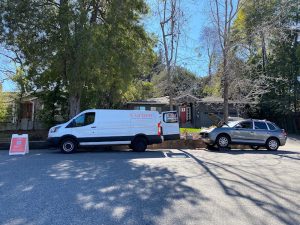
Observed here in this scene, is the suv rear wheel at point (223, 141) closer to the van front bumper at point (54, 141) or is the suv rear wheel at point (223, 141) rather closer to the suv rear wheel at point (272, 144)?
the suv rear wheel at point (272, 144)

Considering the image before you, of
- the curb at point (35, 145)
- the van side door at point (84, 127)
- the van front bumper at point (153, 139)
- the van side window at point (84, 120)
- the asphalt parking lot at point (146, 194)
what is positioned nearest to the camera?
the asphalt parking lot at point (146, 194)

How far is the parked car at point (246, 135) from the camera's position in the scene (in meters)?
18.1

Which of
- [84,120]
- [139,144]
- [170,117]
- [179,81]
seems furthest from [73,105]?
[179,81]

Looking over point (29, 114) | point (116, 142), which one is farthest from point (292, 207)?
point (29, 114)

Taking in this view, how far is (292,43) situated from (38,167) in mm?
33801

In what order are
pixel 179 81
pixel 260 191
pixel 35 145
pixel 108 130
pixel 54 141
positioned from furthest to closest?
1. pixel 179 81
2. pixel 35 145
3. pixel 108 130
4. pixel 54 141
5. pixel 260 191

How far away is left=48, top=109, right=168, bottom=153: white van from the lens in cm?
1551

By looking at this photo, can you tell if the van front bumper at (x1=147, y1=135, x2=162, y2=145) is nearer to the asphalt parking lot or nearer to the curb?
the asphalt parking lot

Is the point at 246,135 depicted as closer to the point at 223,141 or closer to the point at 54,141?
the point at 223,141

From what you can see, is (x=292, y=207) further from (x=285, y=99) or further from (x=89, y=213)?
(x=285, y=99)

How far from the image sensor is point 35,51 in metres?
18.6

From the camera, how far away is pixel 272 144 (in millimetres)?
18672

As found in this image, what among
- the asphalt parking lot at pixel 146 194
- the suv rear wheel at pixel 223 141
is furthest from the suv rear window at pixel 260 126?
the asphalt parking lot at pixel 146 194

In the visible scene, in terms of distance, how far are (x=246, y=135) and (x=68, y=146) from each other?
9556 mm
